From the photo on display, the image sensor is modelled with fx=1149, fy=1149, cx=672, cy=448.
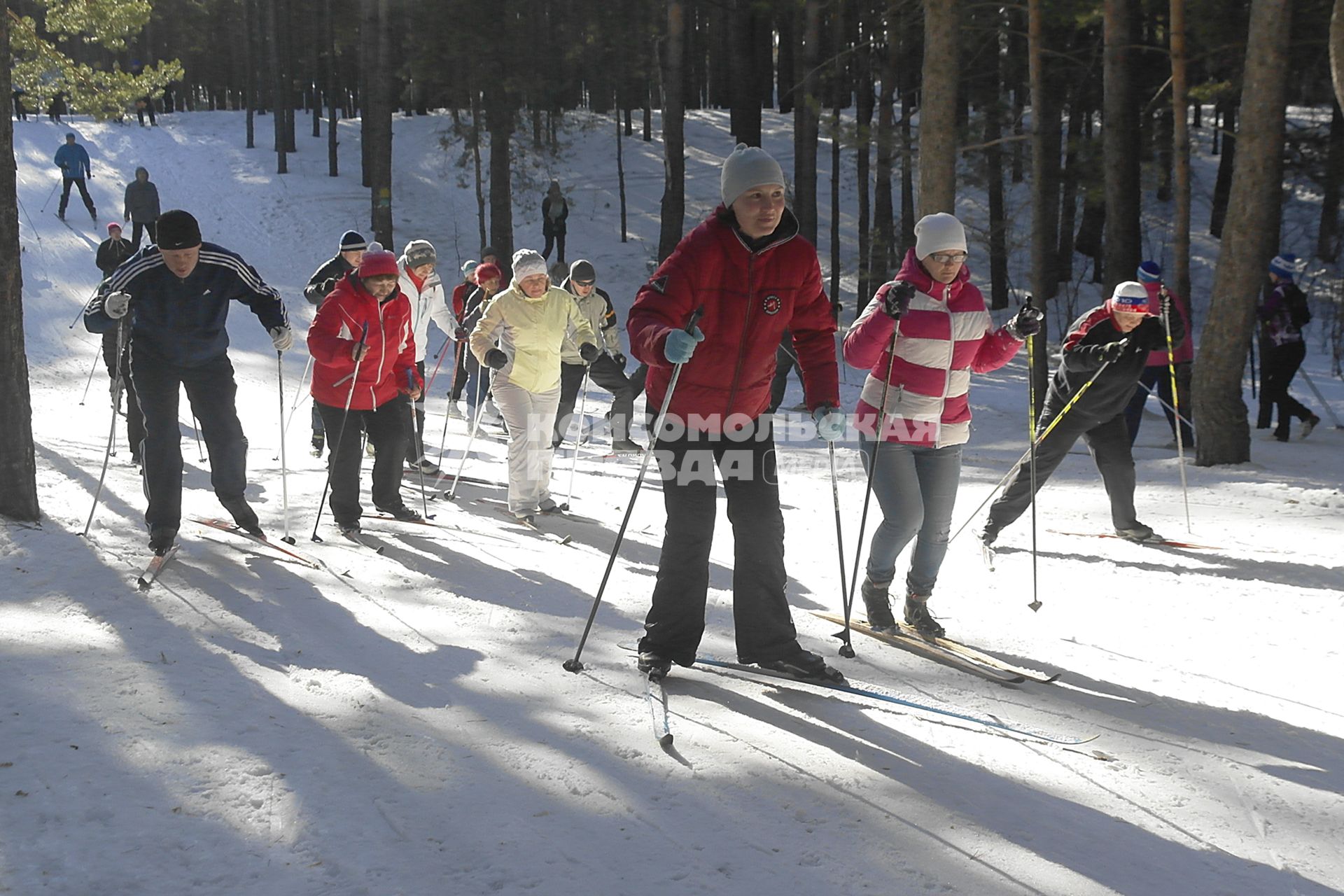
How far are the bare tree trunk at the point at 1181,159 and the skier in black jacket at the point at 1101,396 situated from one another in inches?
273

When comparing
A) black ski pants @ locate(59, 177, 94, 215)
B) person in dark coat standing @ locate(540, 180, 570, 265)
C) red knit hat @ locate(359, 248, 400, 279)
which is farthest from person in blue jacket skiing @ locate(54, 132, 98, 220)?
red knit hat @ locate(359, 248, 400, 279)

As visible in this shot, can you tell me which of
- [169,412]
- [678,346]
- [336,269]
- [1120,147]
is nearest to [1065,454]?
[678,346]

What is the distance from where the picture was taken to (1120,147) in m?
13.7

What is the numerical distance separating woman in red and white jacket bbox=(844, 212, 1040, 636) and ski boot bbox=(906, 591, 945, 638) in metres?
0.20

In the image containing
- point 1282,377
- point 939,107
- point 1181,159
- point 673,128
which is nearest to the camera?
point 939,107

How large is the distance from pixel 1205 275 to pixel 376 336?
26.8 m

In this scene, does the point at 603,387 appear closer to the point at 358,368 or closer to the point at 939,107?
the point at 358,368

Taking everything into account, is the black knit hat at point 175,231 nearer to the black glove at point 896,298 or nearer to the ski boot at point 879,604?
the black glove at point 896,298

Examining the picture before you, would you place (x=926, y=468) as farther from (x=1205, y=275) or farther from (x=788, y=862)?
(x=1205, y=275)

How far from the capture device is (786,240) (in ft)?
14.3

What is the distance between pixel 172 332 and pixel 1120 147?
11417 millimetres

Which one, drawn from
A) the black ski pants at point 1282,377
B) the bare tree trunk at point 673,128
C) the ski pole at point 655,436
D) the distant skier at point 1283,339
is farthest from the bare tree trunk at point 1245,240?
the bare tree trunk at point 673,128

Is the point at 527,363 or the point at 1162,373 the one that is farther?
the point at 1162,373

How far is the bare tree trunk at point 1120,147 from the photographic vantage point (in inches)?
527
